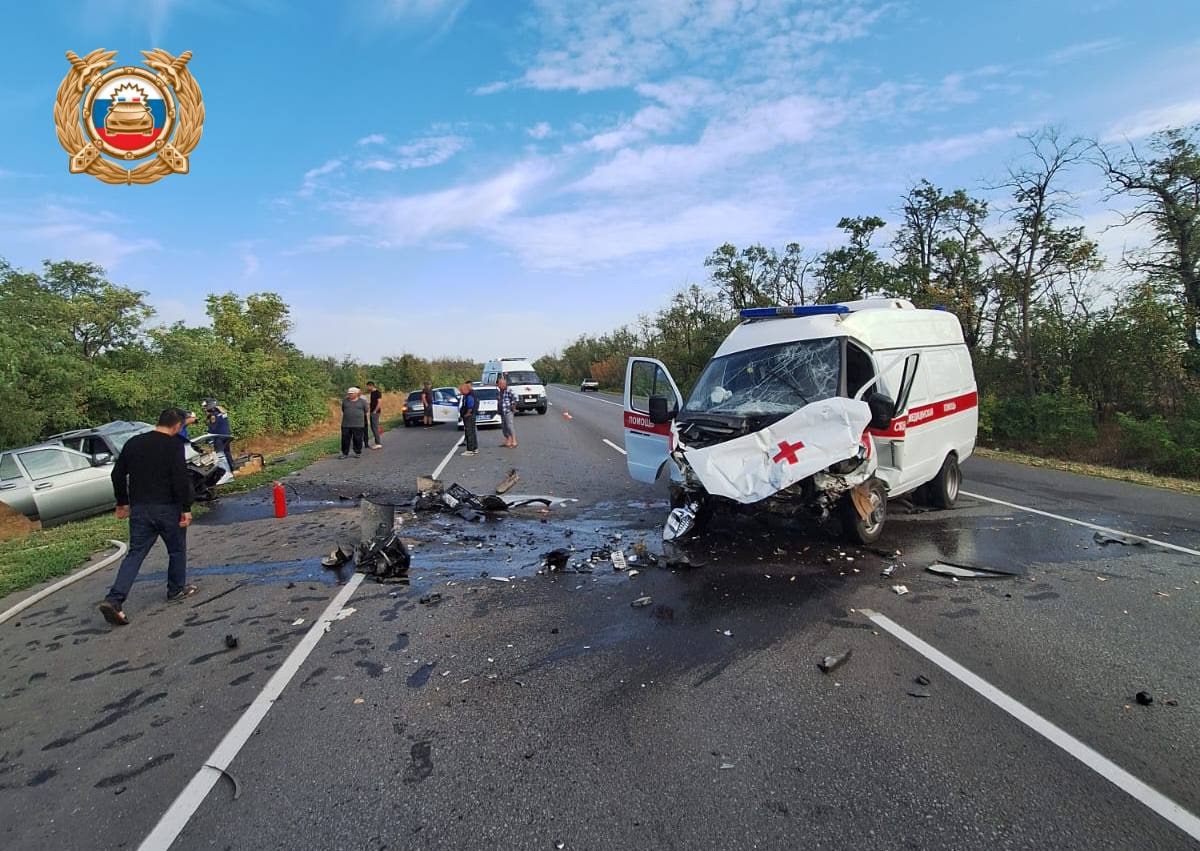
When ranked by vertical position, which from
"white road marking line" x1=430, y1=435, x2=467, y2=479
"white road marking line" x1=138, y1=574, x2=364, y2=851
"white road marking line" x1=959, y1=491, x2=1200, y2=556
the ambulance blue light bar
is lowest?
"white road marking line" x1=959, y1=491, x2=1200, y2=556

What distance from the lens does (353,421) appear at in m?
16.3

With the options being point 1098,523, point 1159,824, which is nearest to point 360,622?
point 1159,824

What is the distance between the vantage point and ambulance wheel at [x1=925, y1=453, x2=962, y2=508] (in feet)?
26.6

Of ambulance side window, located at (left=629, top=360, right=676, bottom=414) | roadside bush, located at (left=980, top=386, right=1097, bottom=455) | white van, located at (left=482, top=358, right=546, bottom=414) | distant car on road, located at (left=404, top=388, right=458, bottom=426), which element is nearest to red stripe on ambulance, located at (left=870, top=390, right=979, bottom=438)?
ambulance side window, located at (left=629, top=360, right=676, bottom=414)

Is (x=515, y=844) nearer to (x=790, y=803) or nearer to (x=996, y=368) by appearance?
(x=790, y=803)

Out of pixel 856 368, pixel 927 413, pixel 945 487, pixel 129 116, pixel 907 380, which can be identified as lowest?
pixel 945 487

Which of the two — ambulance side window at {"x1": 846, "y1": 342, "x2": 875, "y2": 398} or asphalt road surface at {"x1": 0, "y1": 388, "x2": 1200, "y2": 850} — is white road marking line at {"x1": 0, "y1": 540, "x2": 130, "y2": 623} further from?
ambulance side window at {"x1": 846, "y1": 342, "x2": 875, "y2": 398}

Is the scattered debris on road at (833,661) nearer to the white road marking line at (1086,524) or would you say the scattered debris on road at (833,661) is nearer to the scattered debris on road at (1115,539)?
the scattered debris on road at (1115,539)

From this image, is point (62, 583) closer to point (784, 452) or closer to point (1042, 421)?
point (784, 452)

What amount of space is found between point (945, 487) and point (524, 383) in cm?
2397

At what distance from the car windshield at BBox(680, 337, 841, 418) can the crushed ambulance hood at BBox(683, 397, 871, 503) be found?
0.50 metres

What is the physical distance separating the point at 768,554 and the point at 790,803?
3654 millimetres

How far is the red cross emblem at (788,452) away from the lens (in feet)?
18.0

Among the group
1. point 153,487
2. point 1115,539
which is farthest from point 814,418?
point 153,487
